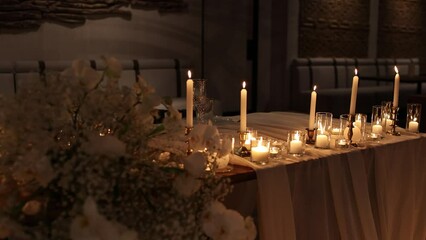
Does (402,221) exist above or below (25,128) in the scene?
below

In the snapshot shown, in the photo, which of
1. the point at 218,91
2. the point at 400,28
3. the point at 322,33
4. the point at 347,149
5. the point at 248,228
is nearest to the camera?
the point at 248,228

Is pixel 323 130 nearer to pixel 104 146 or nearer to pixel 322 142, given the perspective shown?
pixel 322 142

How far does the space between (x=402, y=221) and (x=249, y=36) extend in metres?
4.26

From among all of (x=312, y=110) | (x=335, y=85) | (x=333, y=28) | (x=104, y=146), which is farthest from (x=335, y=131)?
(x=333, y=28)

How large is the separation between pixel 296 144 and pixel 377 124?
555 mm

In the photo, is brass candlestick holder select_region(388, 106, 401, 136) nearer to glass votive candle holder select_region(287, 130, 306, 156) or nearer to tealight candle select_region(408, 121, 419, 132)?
tealight candle select_region(408, 121, 419, 132)

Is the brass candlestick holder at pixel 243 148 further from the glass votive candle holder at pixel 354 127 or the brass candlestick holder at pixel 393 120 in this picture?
the brass candlestick holder at pixel 393 120

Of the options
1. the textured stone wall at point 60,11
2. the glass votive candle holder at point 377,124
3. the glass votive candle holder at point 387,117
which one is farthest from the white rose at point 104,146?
the textured stone wall at point 60,11

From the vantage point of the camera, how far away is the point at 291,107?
6.03 m

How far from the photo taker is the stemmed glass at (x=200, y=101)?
2.02 meters

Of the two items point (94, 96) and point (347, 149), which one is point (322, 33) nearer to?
point (347, 149)

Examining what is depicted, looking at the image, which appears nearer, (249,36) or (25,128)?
(25,128)

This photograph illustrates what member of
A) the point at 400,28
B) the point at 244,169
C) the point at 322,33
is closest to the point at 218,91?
the point at 322,33

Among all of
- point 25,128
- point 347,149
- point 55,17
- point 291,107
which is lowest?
point 291,107
